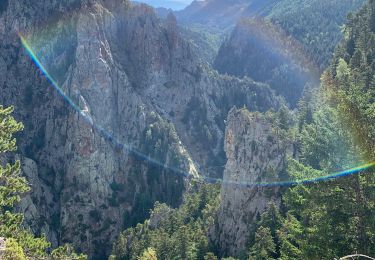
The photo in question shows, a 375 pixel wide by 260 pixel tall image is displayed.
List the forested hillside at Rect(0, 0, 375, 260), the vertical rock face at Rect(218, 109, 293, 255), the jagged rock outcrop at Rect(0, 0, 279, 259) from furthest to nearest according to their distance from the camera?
1. the jagged rock outcrop at Rect(0, 0, 279, 259)
2. the vertical rock face at Rect(218, 109, 293, 255)
3. the forested hillside at Rect(0, 0, 375, 260)

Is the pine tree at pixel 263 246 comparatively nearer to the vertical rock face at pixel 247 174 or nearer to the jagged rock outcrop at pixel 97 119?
the vertical rock face at pixel 247 174

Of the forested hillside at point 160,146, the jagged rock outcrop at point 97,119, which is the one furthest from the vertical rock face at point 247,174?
the jagged rock outcrop at point 97,119

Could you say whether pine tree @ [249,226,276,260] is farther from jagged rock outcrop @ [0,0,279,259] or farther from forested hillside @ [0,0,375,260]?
jagged rock outcrop @ [0,0,279,259]

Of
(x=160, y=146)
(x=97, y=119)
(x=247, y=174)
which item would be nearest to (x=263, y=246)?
(x=247, y=174)

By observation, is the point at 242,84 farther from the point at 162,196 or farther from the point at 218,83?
the point at 162,196

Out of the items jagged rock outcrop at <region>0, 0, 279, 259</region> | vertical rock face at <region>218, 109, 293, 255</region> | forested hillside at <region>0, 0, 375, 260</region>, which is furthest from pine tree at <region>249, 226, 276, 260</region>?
jagged rock outcrop at <region>0, 0, 279, 259</region>

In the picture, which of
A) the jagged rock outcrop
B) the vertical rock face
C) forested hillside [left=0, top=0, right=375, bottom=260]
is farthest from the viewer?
the jagged rock outcrop

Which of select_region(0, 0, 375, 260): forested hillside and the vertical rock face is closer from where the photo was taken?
select_region(0, 0, 375, 260): forested hillside
